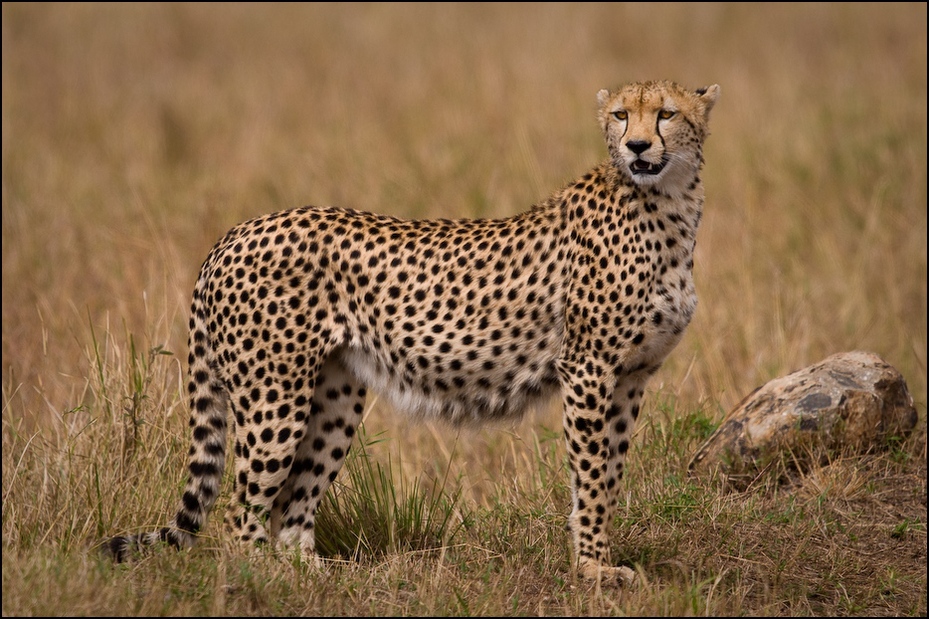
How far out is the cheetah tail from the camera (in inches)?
164

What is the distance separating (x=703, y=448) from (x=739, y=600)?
1.37 meters

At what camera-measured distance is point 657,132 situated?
13.5 feet

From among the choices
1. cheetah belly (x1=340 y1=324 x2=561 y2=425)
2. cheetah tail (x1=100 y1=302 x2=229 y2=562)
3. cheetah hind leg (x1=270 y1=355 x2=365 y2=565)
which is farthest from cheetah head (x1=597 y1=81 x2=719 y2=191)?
cheetah tail (x1=100 y1=302 x2=229 y2=562)

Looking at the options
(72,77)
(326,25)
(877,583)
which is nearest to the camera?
(877,583)

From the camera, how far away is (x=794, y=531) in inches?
180

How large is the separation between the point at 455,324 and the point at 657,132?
0.96m

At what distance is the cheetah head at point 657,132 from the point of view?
4.09 m

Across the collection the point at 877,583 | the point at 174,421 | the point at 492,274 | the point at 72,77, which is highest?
the point at 72,77

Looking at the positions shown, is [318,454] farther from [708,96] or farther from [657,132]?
[708,96]

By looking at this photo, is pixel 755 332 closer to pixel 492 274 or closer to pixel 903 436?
pixel 903 436

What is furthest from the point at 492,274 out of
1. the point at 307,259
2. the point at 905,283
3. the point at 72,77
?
the point at 72,77

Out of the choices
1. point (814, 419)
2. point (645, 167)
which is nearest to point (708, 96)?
point (645, 167)

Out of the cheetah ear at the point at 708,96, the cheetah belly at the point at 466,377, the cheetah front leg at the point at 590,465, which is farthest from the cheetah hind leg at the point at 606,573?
the cheetah ear at the point at 708,96

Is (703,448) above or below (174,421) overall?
below
